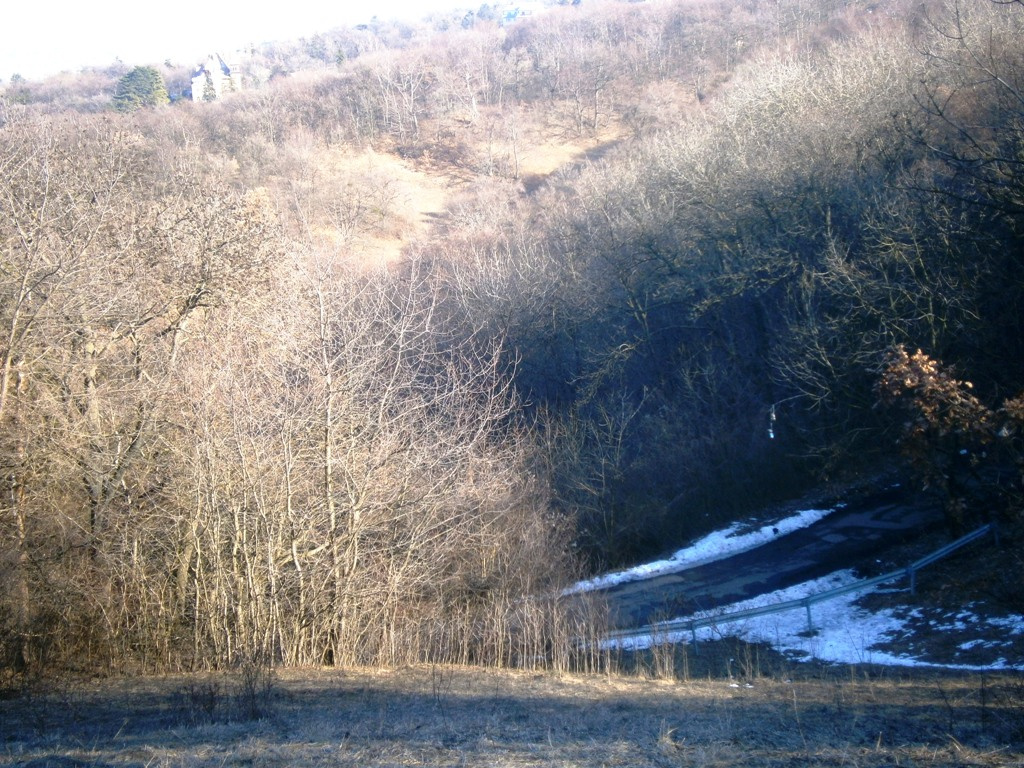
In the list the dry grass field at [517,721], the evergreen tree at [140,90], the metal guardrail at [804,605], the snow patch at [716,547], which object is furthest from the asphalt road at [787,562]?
the evergreen tree at [140,90]

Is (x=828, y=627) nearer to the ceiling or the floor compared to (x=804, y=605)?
nearer to the floor

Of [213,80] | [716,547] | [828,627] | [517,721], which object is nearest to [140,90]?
[213,80]

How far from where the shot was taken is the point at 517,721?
7.08m

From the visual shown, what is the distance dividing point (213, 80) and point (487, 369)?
73405 mm

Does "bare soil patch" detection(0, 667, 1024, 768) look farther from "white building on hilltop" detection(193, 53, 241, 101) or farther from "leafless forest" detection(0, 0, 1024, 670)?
"white building on hilltop" detection(193, 53, 241, 101)

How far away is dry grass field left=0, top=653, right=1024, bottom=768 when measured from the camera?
5.67 meters

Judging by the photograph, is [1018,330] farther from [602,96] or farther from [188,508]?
[602,96]

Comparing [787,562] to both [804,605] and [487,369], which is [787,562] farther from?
[487,369]

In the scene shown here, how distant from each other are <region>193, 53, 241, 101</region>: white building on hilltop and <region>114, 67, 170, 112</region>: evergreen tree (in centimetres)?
301

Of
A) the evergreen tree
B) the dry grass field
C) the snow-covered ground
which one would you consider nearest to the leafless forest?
the dry grass field

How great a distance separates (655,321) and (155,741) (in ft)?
86.6

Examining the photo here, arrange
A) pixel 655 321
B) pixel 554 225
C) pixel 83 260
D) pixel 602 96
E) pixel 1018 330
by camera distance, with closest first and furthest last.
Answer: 1. pixel 83 260
2. pixel 1018 330
3. pixel 655 321
4. pixel 554 225
5. pixel 602 96

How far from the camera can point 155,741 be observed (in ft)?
21.9

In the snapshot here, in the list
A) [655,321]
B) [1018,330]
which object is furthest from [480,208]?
[1018,330]
